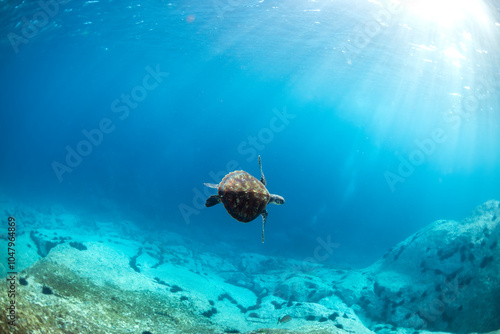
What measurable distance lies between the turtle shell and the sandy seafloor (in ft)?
10.5

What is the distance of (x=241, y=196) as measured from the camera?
6.09 m

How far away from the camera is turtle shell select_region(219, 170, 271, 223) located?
604 cm

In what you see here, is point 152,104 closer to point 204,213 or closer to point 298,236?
point 204,213

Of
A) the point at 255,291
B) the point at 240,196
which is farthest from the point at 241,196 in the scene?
the point at 255,291

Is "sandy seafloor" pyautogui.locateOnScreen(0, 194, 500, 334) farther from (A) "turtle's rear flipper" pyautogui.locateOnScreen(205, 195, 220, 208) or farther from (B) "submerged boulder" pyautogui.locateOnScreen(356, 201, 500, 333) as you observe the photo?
(A) "turtle's rear flipper" pyautogui.locateOnScreen(205, 195, 220, 208)

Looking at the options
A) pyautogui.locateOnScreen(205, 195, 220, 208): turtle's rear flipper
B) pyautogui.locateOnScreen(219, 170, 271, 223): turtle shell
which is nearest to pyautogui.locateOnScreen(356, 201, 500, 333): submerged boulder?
pyautogui.locateOnScreen(219, 170, 271, 223): turtle shell

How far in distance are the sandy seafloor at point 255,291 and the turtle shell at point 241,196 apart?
3.19 meters

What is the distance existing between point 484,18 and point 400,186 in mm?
100258

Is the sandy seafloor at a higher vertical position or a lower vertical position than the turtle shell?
lower

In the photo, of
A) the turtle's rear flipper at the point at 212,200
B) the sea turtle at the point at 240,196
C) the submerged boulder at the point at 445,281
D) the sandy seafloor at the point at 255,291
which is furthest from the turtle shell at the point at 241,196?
the submerged boulder at the point at 445,281

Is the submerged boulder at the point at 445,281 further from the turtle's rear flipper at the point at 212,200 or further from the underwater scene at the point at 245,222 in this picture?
the turtle's rear flipper at the point at 212,200

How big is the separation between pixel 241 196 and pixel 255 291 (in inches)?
486

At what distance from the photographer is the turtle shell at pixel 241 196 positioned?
6.04 m

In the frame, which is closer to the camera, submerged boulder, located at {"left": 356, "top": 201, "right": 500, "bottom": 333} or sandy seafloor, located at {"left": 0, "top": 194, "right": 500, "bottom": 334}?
sandy seafloor, located at {"left": 0, "top": 194, "right": 500, "bottom": 334}
